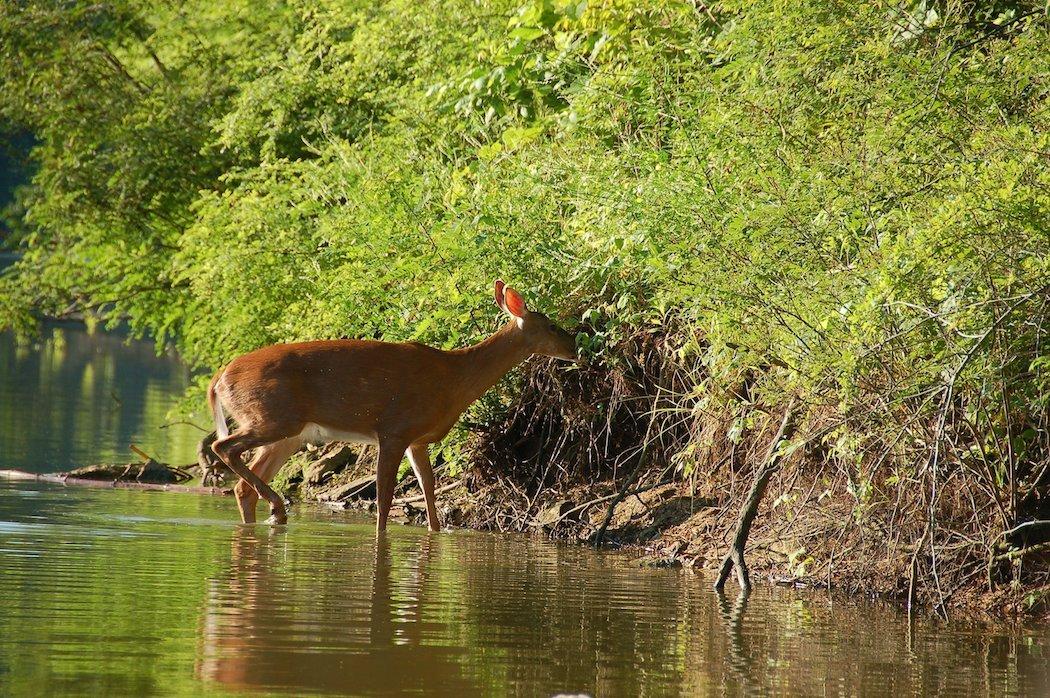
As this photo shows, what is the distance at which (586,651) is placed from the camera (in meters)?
7.74

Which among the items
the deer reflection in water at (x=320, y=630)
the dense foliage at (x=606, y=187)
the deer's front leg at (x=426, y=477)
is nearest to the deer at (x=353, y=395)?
the deer's front leg at (x=426, y=477)

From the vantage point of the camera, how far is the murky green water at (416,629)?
22.0 ft

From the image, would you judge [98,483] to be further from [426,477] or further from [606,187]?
[606,187]

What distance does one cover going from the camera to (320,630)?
7707 millimetres

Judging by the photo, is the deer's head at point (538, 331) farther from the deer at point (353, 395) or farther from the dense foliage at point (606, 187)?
the dense foliage at point (606, 187)

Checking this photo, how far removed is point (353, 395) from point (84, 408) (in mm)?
19647

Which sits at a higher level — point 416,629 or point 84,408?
point 84,408

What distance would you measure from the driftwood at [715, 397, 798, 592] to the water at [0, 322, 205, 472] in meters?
9.48

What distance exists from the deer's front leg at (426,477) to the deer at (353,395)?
0.41 m

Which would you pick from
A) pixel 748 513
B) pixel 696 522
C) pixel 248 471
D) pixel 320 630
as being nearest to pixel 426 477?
pixel 248 471

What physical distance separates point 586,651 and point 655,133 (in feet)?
21.5

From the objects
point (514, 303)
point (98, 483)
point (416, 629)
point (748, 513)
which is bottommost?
point (416, 629)

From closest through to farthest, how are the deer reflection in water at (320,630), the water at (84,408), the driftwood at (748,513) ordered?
the deer reflection in water at (320,630) < the driftwood at (748,513) < the water at (84,408)

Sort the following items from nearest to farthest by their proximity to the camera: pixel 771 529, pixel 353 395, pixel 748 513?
pixel 748 513
pixel 771 529
pixel 353 395
